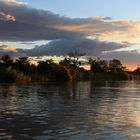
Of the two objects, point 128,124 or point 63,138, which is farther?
point 128,124

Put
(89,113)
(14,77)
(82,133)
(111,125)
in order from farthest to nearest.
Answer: (14,77), (89,113), (111,125), (82,133)

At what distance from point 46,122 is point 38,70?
120 meters

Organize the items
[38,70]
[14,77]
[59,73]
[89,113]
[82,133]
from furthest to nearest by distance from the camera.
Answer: [38,70] → [59,73] → [14,77] → [89,113] → [82,133]

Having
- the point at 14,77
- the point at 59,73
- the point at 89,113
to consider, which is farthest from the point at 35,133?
the point at 59,73

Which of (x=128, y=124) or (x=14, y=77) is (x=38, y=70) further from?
(x=128, y=124)

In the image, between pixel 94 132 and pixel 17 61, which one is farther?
pixel 17 61

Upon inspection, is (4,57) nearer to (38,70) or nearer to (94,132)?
(38,70)

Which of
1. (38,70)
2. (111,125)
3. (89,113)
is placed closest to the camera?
(111,125)

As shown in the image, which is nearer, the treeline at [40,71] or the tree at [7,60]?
the treeline at [40,71]

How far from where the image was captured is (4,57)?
488 ft

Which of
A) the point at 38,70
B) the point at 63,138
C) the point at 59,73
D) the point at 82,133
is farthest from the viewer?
the point at 38,70

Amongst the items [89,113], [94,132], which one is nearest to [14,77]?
[89,113]

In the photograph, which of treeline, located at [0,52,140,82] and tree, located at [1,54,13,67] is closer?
treeline, located at [0,52,140,82]

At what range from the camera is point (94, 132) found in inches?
768
